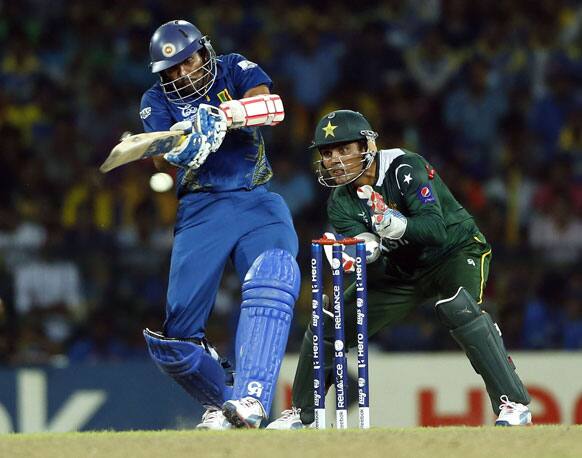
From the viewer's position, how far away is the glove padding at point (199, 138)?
225 inches

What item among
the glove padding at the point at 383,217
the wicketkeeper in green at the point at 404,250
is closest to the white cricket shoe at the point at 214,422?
the wicketkeeper in green at the point at 404,250

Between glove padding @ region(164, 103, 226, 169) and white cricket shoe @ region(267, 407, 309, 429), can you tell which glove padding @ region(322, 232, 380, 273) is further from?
white cricket shoe @ region(267, 407, 309, 429)

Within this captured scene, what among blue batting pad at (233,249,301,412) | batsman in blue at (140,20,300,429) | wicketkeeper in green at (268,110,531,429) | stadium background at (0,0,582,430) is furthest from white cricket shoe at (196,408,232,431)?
stadium background at (0,0,582,430)

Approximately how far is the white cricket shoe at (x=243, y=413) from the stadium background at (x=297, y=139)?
3956mm

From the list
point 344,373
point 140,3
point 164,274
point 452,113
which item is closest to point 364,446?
point 344,373

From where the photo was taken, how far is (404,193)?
6.35 m

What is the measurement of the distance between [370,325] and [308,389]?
0.46 metres

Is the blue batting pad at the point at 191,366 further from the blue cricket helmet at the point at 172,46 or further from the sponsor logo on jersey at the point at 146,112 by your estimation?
the blue cricket helmet at the point at 172,46

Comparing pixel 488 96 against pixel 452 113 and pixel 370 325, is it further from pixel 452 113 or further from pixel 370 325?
pixel 370 325

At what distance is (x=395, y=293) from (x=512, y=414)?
0.94 meters

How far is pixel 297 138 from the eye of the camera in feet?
36.5

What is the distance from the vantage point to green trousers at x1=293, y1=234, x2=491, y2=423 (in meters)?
6.50

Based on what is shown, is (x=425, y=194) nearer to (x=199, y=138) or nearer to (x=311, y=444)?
(x=199, y=138)

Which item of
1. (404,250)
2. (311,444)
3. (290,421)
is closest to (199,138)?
(404,250)
